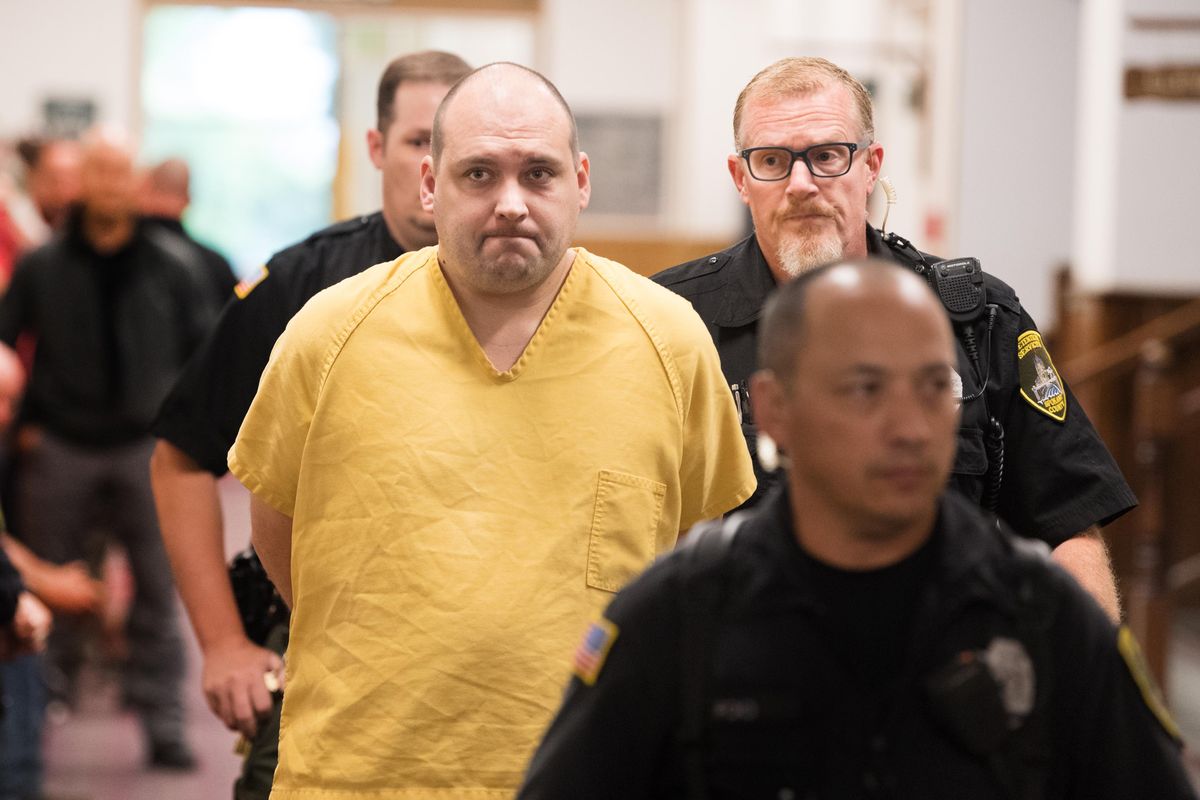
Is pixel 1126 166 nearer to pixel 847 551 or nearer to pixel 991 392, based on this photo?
pixel 991 392

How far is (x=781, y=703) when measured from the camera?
1881mm

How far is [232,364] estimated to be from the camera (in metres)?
3.33

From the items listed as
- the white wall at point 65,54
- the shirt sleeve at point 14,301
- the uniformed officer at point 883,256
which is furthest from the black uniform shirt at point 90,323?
the white wall at point 65,54

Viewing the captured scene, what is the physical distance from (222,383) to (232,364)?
0.14 feet

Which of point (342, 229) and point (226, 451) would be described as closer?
point (226, 451)

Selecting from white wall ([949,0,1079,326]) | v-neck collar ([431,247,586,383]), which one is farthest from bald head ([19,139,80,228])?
white wall ([949,0,1079,326])

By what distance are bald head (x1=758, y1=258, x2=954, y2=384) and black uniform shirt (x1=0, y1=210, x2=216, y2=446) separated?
5033 millimetres

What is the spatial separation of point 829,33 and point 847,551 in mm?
11764

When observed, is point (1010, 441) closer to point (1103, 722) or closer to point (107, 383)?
point (1103, 722)

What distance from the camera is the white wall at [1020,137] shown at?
38.1ft

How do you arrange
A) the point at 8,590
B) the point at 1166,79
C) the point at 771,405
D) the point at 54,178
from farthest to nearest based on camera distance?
the point at 1166,79, the point at 54,178, the point at 8,590, the point at 771,405

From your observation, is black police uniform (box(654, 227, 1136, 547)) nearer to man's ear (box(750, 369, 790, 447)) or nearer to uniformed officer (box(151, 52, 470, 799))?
uniformed officer (box(151, 52, 470, 799))

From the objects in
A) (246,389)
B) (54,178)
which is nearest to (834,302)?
(246,389)

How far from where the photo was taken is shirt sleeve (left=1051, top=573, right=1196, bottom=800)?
1903 millimetres
